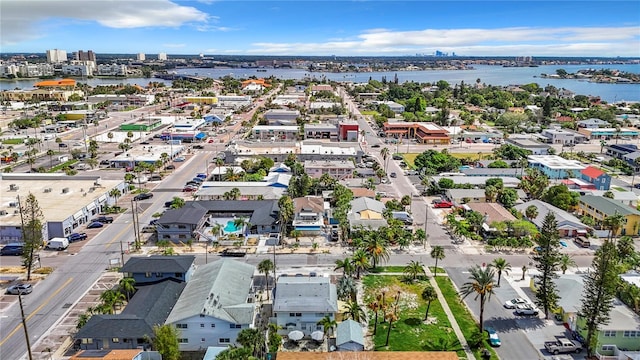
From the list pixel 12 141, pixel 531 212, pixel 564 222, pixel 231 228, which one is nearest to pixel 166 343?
pixel 231 228

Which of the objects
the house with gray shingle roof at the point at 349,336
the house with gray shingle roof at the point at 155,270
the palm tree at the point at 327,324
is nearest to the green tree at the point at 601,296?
the house with gray shingle roof at the point at 349,336

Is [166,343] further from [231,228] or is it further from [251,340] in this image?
[231,228]

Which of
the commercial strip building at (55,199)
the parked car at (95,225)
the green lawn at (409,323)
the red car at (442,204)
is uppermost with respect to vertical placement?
the commercial strip building at (55,199)

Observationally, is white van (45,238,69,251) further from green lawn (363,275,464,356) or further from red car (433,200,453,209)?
red car (433,200,453,209)

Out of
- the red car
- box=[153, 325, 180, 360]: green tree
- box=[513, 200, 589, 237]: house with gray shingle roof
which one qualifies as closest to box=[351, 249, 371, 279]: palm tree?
box=[153, 325, 180, 360]: green tree

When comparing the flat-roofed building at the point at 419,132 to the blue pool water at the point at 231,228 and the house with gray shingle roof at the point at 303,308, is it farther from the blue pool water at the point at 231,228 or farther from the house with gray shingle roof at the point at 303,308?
the house with gray shingle roof at the point at 303,308

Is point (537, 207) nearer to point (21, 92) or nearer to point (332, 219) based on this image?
point (332, 219)

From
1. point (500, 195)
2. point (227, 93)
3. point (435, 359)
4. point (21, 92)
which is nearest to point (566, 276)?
point (435, 359)
